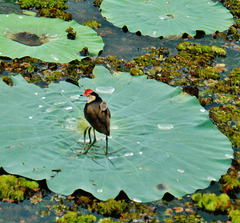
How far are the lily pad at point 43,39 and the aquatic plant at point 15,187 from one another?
2.05m

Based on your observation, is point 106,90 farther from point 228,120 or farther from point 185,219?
point 185,219

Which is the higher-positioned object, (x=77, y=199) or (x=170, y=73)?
Result: (x=170, y=73)

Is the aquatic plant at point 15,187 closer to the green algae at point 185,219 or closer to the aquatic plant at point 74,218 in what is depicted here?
the aquatic plant at point 74,218

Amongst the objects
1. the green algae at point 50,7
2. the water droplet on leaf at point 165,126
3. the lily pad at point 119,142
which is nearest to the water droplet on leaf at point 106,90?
the lily pad at point 119,142

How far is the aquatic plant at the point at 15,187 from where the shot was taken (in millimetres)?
3971

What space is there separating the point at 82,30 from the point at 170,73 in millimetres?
1491

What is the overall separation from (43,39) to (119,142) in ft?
8.15

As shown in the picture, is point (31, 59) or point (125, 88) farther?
point (31, 59)

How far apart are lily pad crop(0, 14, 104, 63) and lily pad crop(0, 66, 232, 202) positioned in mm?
765

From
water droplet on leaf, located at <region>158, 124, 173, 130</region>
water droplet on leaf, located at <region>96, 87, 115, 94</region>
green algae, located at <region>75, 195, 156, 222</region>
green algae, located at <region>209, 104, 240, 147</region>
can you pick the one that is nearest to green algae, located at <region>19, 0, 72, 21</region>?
water droplet on leaf, located at <region>96, 87, 115, 94</region>

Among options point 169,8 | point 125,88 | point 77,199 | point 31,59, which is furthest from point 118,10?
point 77,199

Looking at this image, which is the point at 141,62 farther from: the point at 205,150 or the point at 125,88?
the point at 205,150

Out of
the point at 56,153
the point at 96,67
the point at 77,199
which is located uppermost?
the point at 96,67

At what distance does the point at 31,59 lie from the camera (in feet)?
19.6
